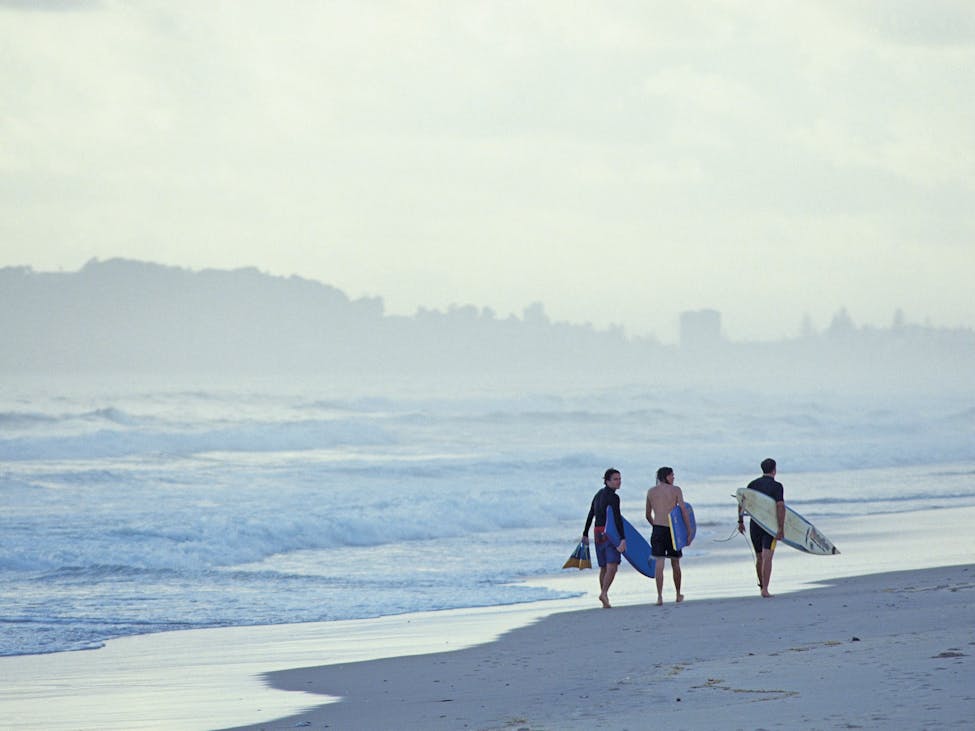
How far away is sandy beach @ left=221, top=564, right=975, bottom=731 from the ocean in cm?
Answer: 301

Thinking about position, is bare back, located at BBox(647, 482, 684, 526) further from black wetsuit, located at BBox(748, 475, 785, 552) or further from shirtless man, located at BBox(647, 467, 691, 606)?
black wetsuit, located at BBox(748, 475, 785, 552)

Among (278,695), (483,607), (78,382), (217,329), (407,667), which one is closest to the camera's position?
(278,695)

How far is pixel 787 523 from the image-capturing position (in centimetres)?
1394

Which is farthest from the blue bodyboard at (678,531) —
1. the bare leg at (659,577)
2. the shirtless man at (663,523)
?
the bare leg at (659,577)

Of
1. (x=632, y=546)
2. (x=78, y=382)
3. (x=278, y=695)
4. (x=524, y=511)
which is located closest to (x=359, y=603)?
(x=632, y=546)

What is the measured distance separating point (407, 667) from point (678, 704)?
3.06m

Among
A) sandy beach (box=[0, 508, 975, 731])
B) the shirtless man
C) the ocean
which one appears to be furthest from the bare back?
the ocean

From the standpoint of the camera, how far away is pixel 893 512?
22.7 metres

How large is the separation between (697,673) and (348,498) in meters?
17.5

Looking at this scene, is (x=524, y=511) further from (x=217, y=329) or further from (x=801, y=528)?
(x=217, y=329)

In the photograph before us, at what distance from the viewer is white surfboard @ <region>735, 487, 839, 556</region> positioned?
12.6 metres

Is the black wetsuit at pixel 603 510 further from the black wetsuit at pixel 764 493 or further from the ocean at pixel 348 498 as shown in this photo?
the ocean at pixel 348 498

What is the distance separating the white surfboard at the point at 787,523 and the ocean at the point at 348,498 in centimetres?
277

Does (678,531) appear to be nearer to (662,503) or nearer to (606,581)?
(662,503)
